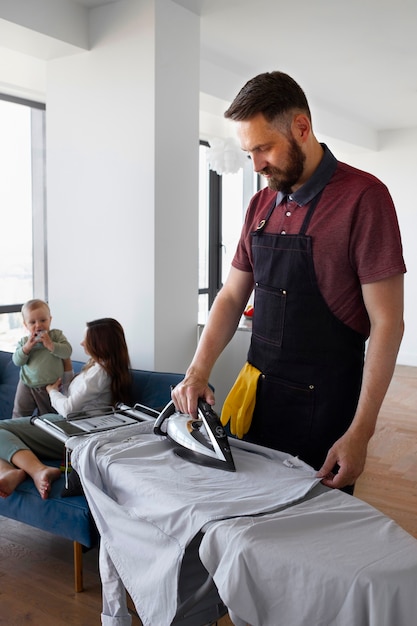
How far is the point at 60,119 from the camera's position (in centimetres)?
347

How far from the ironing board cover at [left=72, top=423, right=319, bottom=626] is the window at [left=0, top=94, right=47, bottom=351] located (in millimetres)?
3026

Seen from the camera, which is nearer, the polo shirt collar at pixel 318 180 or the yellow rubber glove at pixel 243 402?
the polo shirt collar at pixel 318 180

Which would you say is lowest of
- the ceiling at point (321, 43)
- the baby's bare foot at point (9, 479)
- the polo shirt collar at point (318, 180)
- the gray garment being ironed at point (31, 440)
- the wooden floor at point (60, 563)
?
the wooden floor at point (60, 563)

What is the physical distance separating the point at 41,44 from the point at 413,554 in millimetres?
3022

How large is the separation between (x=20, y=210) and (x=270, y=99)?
11.0 feet

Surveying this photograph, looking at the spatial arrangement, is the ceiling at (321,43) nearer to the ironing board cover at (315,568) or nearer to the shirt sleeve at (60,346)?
the shirt sleeve at (60,346)

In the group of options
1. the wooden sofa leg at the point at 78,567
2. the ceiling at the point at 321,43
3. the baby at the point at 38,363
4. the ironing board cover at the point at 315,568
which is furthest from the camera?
the ceiling at the point at 321,43

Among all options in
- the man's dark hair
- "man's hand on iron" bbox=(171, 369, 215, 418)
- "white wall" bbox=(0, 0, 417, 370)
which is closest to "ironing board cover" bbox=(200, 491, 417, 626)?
"man's hand on iron" bbox=(171, 369, 215, 418)

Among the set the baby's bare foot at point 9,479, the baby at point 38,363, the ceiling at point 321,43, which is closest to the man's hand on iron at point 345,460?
the baby's bare foot at point 9,479

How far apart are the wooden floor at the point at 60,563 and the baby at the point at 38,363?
52 centimetres

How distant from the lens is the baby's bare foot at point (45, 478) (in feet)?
7.58

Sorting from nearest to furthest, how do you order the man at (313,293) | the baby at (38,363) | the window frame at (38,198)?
the man at (313,293), the baby at (38,363), the window frame at (38,198)

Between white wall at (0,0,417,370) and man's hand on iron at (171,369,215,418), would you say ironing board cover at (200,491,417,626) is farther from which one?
white wall at (0,0,417,370)

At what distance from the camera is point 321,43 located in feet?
13.1
